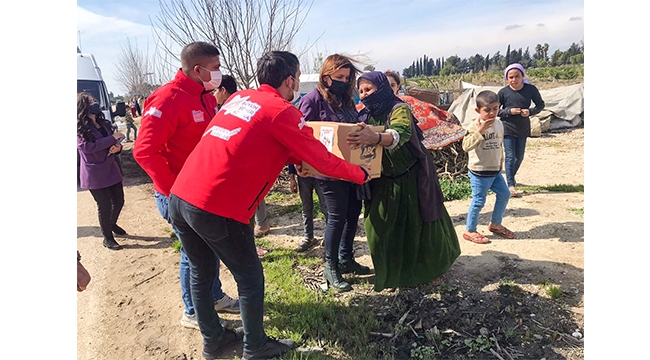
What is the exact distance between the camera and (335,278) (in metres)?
3.41

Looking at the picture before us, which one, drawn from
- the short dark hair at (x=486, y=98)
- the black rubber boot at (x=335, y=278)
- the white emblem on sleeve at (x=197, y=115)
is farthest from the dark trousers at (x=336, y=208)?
the short dark hair at (x=486, y=98)

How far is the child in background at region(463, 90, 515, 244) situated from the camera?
3.65 metres

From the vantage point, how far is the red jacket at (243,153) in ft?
6.82

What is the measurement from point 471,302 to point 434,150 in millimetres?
4427

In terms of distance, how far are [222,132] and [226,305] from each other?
1686 mm

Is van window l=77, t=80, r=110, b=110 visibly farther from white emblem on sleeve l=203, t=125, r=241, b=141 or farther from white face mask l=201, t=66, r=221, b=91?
white emblem on sleeve l=203, t=125, r=241, b=141

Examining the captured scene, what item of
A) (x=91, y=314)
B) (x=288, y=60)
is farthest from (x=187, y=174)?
(x=91, y=314)

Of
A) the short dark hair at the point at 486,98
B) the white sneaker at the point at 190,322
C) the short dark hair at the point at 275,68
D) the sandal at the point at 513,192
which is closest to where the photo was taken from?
the short dark hair at the point at 275,68

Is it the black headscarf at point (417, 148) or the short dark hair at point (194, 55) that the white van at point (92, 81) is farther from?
the black headscarf at point (417, 148)

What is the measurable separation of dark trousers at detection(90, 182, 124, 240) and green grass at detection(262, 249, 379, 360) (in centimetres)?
235

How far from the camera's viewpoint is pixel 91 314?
3.32 m

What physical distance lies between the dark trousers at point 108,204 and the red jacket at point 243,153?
3.07 m

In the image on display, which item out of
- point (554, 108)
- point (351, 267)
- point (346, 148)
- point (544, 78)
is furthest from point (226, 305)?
point (544, 78)

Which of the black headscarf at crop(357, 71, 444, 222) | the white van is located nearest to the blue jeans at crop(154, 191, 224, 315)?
the black headscarf at crop(357, 71, 444, 222)
